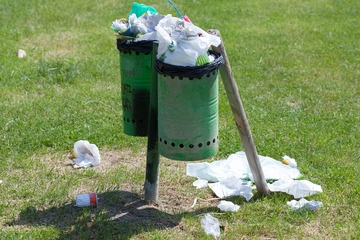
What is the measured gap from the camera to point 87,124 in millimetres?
5938

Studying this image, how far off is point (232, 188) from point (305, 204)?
554mm

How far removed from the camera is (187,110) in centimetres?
387

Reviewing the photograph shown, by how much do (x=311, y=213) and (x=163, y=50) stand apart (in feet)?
5.21

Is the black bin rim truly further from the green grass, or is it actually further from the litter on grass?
the litter on grass

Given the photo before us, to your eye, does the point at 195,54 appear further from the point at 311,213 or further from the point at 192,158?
the point at 311,213

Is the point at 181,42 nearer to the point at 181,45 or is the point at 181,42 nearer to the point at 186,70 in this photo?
the point at 181,45

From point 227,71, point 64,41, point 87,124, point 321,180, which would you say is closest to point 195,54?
point 227,71

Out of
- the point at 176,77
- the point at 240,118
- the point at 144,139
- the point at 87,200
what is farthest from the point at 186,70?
the point at 144,139

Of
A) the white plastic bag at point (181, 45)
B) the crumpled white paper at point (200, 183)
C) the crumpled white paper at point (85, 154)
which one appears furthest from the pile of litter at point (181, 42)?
the crumpled white paper at point (85, 154)

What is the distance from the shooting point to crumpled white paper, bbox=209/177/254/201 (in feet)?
15.1

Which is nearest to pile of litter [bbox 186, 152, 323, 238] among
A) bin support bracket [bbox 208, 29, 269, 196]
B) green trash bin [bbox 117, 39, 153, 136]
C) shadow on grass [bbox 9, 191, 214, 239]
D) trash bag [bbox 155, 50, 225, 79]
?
bin support bracket [bbox 208, 29, 269, 196]

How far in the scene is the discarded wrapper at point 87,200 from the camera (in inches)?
172

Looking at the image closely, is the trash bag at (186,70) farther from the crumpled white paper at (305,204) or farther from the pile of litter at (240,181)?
the crumpled white paper at (305,204)

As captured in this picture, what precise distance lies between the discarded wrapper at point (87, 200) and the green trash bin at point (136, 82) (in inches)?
20.2
